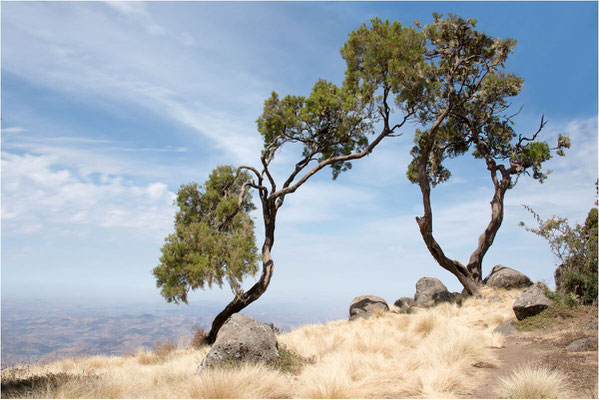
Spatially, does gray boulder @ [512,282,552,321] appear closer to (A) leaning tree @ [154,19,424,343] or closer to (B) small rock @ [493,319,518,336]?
(B) small rock @ [493,319,518,336]

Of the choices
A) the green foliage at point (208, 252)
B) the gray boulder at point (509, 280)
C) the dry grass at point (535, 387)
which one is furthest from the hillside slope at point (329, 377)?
the gray boulder at point (509, 280)

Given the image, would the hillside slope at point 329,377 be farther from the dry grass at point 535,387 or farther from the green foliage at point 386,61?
the green foliage at point 386,61

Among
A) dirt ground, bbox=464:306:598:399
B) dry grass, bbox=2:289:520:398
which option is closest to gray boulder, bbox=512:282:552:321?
dirt ground, bbox=464:306:598:399

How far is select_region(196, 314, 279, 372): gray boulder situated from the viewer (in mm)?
8438

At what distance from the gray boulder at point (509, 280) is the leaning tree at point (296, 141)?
9.60 m

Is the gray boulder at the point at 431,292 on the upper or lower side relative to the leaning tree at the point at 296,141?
lower

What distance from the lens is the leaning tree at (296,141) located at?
15.9 metres

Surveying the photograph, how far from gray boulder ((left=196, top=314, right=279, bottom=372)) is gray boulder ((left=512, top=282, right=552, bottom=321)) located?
8435 millimetres

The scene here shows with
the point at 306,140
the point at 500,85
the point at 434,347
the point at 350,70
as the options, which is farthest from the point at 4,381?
the point at 500,85

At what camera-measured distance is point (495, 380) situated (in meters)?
7.11

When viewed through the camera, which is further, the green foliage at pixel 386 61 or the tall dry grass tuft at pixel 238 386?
the green foliage at pixel 386 61

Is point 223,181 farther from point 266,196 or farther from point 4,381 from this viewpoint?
point 4,381

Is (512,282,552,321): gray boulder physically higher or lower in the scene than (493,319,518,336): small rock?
higher

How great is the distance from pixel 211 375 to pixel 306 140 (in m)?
13.6
